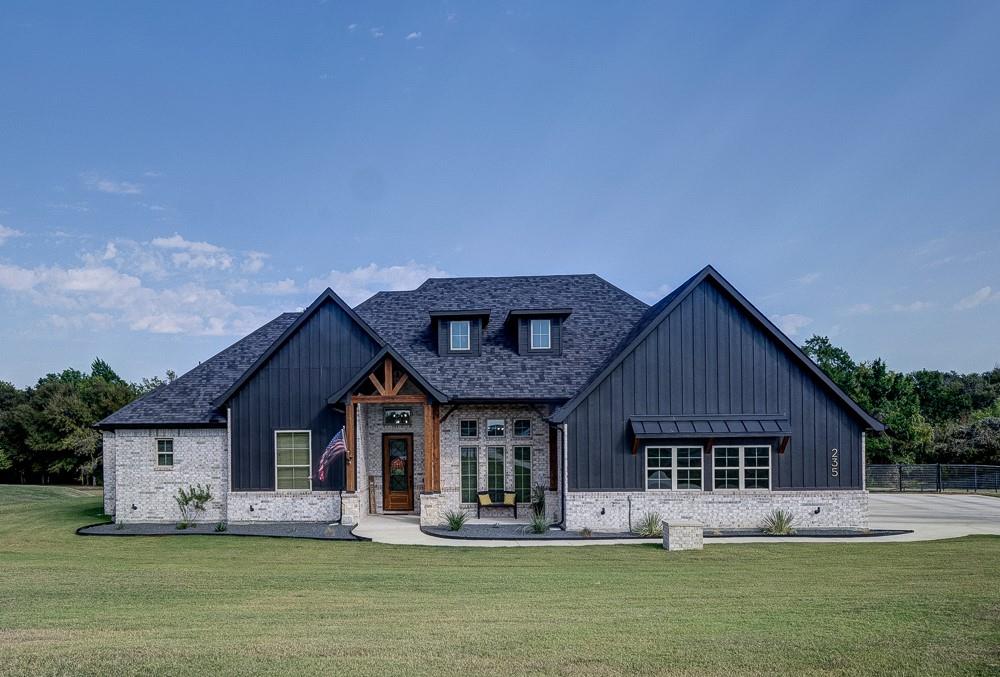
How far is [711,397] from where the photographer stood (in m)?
17.5

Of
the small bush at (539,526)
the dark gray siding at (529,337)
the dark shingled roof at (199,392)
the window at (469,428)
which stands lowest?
the small bush at (539,526)

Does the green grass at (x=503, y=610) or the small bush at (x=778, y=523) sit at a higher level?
A: the green grass at (x=503, y=610)

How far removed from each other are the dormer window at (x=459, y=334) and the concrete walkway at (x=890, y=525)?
18.2 feet

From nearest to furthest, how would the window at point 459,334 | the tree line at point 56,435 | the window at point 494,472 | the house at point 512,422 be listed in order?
the house at point 512,422 → the window at point 494,472 → the window at point 459,334 → the tree line at point 56,435

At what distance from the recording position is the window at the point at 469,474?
63.7ft

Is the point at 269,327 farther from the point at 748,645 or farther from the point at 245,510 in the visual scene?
the point at 748,645

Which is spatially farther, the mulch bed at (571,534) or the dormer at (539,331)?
the dormer at (539,331)

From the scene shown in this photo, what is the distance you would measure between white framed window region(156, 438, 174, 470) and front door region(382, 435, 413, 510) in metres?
6.44

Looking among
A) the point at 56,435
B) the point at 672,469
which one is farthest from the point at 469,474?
the point at 56,435

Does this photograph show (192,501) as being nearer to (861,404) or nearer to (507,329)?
(507,329)

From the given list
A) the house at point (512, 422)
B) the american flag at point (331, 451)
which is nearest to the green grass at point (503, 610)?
the house at point (512, 422)

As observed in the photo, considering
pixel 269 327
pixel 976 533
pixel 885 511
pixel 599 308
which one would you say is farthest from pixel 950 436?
pixel 269 327

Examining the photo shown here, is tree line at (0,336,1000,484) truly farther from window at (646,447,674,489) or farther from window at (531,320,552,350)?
window at (646,447,674,489)

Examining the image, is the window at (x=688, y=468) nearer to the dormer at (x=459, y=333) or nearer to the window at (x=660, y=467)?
the window at (x=660, y=467)
